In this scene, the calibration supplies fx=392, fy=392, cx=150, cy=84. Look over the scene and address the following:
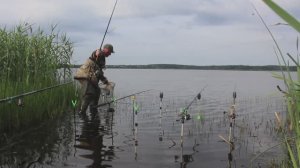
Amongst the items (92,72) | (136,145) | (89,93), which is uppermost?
(92,72)

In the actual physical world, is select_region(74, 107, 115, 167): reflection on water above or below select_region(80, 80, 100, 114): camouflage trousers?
below

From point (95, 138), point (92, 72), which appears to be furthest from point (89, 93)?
point (95, 138)

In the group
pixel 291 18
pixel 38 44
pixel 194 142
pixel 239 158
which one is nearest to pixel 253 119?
pixel 194 142

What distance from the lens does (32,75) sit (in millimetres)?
13234

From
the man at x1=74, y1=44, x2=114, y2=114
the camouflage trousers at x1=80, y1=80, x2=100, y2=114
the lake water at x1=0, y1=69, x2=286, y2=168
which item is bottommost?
the lake water at x1=0, y1=69, x2=286, y2=168

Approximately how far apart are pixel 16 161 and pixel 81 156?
123 centimetres

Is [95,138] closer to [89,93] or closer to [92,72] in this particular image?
[89,93]

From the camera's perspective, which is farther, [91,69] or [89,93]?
[89,93]

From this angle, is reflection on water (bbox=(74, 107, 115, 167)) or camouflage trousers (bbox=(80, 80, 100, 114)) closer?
reflection on water (bbox=(74, 107, 115, 167))

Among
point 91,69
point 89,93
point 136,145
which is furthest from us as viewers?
point 89,93

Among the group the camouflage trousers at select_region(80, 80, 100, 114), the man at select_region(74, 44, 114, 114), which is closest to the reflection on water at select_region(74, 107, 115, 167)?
the camouflage trousers at select_region(80, 80, 100, 114)

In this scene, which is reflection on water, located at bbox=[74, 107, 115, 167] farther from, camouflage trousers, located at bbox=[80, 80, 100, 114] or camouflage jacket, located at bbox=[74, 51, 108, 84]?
camouflage jacket, located at bbox=[74, 51, 108, 84]

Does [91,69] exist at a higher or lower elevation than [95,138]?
higher

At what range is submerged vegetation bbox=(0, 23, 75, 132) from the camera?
32.8 feet
